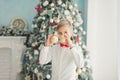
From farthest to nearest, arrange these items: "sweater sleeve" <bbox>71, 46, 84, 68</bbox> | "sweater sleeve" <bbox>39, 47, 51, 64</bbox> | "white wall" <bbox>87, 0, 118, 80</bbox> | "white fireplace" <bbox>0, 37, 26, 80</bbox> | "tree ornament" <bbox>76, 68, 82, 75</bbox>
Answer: "white wall" <bbox>87, 0, 118, 80</bbox> < "white fireplace" <bbox>0, 37, 26, 80</bbox> < "tree ornament" <bbox>76, 68, 82, 75</bbox> < "sweater sleeve" <bbox>39, 47, 51, 64</bbox> < "sweater sleeve" <bbox>71, 46, 84, 68</bbox>

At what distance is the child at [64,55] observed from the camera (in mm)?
2911

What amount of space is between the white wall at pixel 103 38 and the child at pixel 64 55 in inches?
89.4

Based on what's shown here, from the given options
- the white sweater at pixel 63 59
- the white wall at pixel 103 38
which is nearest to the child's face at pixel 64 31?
the white sweater at pixel 63 59

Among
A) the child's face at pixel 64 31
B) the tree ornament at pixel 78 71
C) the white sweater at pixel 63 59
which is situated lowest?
the tree ornament at pixel 78 71

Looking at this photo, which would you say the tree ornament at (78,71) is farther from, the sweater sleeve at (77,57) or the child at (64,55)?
the sweater sleeve at (77,57)

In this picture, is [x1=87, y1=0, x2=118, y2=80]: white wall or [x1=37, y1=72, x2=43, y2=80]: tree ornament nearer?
[x1=37, y1=72, x2=43, y2=80]: tree ornament

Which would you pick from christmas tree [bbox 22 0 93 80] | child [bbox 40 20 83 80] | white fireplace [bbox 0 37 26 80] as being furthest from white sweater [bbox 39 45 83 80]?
white fireplace [bbox 0 37 26 80]

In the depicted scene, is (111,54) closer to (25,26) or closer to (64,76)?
(25,26)

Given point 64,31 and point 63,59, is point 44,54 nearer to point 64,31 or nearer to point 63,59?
point 63,59

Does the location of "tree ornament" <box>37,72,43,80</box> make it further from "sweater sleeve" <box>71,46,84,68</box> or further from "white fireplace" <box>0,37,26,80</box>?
"sweater sleeve" <box>71,46,84,68</box>

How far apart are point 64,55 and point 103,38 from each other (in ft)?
8.14

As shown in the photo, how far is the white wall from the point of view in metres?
5.23

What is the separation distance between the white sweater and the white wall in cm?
225

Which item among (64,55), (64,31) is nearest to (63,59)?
(64,55)
